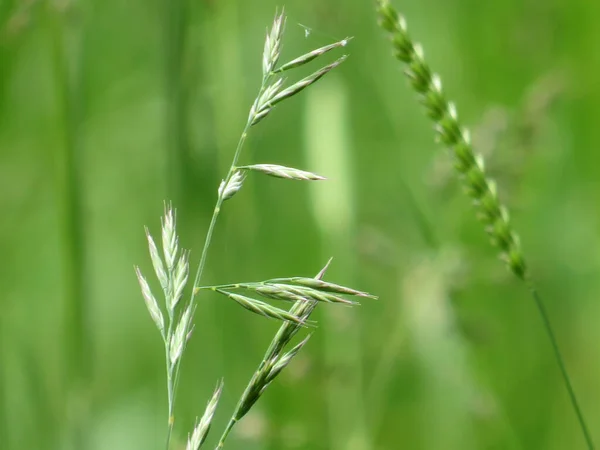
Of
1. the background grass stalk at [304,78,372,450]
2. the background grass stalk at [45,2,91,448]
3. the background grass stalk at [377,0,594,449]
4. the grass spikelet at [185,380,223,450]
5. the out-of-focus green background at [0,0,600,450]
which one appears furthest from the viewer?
the background grass stalk at [304,78,372,450]

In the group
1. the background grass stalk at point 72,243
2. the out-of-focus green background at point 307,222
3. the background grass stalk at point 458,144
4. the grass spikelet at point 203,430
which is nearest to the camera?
the grass spikelet at point 203,430

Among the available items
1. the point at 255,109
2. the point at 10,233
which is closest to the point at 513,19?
the point at 10,233

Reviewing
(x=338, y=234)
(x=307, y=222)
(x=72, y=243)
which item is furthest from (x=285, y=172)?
(x=307, y=222)

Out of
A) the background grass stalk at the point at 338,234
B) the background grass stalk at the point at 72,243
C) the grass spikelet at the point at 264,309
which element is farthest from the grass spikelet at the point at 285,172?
the background grass stalk at the point at 338,234

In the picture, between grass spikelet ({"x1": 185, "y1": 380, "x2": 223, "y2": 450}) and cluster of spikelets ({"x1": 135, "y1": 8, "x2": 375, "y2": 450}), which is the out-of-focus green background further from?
grass spikelet ({"x1": 185, "y1": 380, "x2": 223, "y2": 450})

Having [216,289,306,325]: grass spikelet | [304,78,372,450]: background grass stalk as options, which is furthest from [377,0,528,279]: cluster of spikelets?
[304,78,372,450]: background grass stalk

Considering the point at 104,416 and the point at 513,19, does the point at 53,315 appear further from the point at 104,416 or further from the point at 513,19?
the point at 513,19

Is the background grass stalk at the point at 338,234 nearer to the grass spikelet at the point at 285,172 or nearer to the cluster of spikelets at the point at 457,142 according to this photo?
the cluster of spikelets at the point at 457,142
